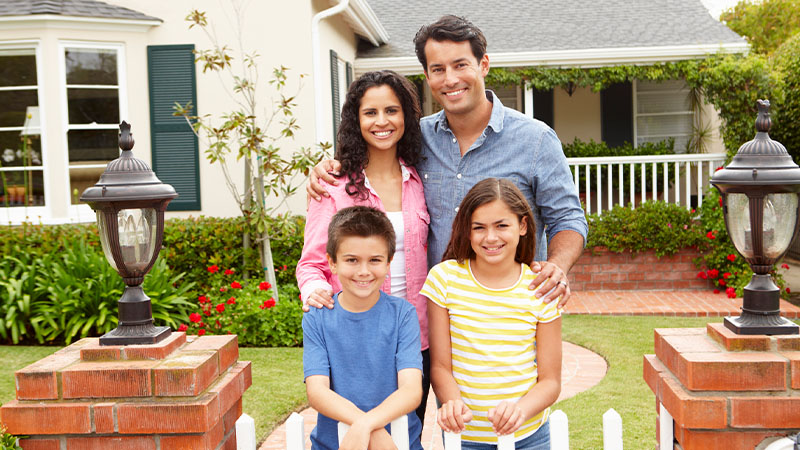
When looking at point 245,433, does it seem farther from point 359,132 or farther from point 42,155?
point 42,155

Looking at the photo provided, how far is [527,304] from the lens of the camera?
2158mm

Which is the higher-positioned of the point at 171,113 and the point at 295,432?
the point at 171,113

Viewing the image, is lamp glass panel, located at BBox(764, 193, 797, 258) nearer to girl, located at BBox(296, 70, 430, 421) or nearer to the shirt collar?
the shirt collar

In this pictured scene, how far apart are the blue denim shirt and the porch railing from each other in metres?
6.11

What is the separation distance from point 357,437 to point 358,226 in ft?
1.95

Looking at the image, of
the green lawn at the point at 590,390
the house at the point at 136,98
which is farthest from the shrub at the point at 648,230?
the house at the point at 136,98

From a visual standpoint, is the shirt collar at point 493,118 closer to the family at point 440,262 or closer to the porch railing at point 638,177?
the family at point 440,262

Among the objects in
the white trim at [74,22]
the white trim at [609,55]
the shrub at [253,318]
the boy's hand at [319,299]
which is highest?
the white trim at [74,22]

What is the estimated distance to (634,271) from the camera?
28.0ft

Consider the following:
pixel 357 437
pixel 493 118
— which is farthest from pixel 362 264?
pixel 493 118

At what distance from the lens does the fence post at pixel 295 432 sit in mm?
2059

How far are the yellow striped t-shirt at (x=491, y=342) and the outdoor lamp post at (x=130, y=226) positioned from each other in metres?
0.88

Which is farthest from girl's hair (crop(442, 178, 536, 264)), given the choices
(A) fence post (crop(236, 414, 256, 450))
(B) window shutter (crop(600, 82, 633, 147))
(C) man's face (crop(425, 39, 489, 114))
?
(B) window shutter (crop(600, 82, 633, 147))

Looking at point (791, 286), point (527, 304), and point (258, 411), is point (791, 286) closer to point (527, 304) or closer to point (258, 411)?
point (258, 411)
